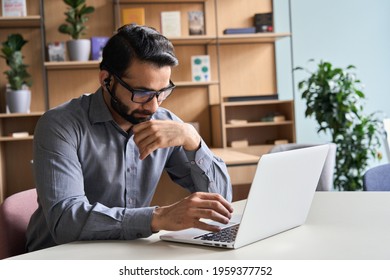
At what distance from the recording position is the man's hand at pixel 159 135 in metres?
1.58

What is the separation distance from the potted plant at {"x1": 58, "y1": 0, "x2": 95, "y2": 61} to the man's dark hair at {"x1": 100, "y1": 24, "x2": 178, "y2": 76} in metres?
2.68

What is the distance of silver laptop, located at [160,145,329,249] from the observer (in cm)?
125

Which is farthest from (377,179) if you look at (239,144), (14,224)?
(239,144)

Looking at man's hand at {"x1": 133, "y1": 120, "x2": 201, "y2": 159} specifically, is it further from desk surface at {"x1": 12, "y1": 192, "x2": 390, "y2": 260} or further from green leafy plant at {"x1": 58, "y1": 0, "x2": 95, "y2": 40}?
green leafy plant at {"x1": 58, "y1": 0, "x2": 95, "y2": 40}

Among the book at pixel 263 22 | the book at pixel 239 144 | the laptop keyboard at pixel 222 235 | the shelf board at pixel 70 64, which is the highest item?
the book at pixel 263 22

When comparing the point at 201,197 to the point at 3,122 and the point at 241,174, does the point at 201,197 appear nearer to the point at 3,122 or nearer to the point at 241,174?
the point at 241,174

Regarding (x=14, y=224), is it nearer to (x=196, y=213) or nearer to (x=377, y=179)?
(x=196, y=213)

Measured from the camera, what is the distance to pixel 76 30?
4.37 m

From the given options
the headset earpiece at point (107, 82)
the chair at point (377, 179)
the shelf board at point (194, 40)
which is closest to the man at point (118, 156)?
the headset earpiece at point (107, 82)

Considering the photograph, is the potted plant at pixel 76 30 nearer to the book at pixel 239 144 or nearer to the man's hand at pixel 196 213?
the book at pixel 239 144

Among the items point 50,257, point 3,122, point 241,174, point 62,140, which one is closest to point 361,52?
point 241,174

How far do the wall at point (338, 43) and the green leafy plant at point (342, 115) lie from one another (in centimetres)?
42

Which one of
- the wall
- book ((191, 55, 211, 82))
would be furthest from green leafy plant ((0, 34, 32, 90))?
the wall
